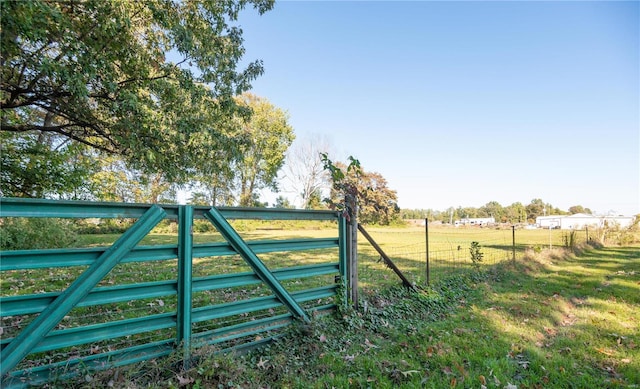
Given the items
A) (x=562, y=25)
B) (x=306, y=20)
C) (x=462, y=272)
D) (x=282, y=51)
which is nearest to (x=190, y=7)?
(x=306, y=20)

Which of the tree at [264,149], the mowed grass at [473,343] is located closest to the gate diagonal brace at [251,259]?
the mowed grass at [473,343]

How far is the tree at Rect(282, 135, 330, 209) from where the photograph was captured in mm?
38406

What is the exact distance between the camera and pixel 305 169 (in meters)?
39.0

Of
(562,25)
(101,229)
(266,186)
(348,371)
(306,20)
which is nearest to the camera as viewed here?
A: (348,371)

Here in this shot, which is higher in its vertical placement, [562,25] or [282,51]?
[282,51]

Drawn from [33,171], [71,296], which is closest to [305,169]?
[33,171]

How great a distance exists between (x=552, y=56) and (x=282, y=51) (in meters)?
11.4

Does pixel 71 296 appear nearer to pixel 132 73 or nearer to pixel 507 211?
pixel 132 73

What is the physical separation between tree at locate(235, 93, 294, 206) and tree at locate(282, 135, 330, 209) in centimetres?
211

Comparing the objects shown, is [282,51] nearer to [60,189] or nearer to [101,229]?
[60,189]

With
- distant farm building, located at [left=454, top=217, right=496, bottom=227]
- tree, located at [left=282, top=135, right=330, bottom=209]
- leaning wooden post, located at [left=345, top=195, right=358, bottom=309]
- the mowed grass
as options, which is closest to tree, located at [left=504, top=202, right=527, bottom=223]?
distant farm building, located at [left=454, top=217, right=496, bottom=227]

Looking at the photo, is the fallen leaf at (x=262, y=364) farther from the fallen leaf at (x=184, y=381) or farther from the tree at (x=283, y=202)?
the tree at (x=283, y=202)

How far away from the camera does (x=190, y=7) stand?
7555 mm

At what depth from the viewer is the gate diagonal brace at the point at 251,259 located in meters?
2.90
